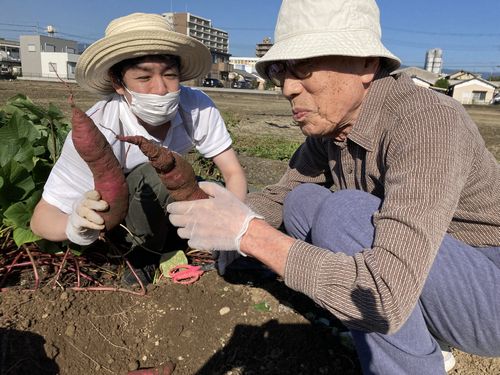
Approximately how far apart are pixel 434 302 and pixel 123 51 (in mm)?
1512

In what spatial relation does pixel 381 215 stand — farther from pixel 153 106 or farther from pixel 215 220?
pixel 153 106

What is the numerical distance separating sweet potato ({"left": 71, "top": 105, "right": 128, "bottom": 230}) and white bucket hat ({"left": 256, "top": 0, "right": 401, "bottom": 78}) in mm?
701

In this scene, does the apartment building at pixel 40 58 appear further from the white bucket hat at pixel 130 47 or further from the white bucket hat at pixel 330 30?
the white bucket hat at pixel 330 30

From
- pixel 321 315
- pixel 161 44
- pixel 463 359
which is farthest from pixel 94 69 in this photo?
pixel 463 359

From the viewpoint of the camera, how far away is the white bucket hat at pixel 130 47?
69.6 inches

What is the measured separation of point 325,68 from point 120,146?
3.50 ft

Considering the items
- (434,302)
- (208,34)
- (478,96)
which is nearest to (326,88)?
(434,302)

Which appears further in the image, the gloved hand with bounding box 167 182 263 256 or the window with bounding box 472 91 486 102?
the window with bounding box 472 91 486 102

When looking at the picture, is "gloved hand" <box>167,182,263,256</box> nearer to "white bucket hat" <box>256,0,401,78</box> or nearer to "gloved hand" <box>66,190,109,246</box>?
"gloved hand" <box>66,190,109,246</box>

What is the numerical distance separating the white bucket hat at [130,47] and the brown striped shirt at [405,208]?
909 millimetres

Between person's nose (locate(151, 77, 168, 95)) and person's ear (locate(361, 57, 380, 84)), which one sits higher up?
person's ear (locate(361, 57, 380, 84))

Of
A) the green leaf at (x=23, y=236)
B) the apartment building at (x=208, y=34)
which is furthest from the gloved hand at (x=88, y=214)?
the apartment building at (x=208, y=34)

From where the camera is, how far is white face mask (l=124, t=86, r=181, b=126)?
1823 millimetres

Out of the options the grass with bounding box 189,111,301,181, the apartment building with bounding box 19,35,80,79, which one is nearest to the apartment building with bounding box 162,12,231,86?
the apartment building with bounding box 19,35,80,79
